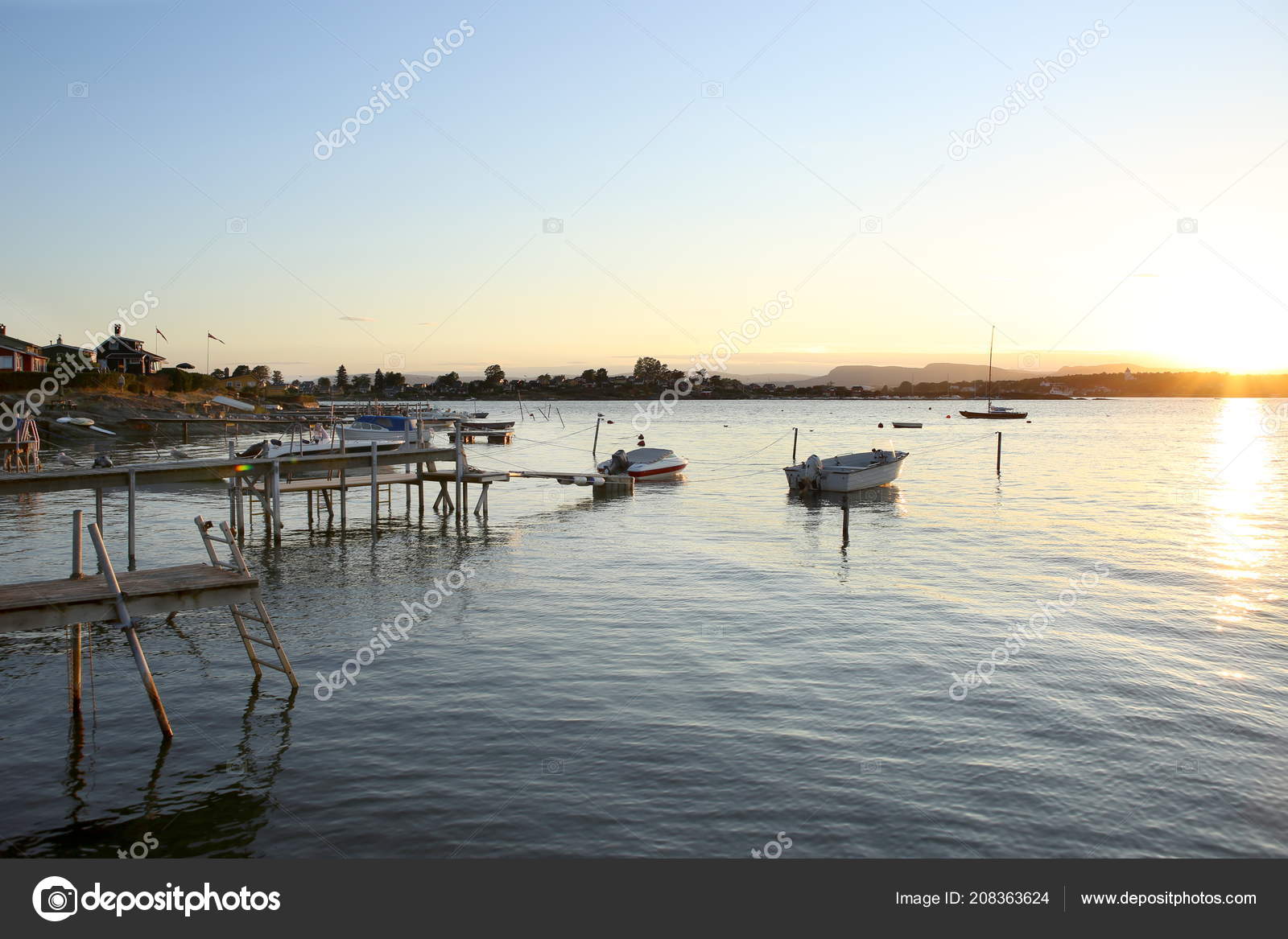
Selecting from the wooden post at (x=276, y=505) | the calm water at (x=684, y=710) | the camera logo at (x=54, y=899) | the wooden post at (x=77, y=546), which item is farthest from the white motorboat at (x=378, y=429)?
the camera logo at (x=54, y=899)

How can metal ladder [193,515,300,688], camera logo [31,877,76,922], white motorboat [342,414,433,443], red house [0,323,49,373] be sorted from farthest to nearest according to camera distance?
red house [0,323,49,373]
white motorboat [342,414,433,443]
metal ladder [193,515,300,688]
camera logo [31,877,76,922]

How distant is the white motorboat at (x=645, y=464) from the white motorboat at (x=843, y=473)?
884 centimetres

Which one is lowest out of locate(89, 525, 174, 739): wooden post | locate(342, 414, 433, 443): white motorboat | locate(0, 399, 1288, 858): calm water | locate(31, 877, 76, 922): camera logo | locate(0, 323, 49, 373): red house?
locate(0, 399, 1288, 858): calm water

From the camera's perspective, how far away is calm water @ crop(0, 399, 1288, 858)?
427 inches

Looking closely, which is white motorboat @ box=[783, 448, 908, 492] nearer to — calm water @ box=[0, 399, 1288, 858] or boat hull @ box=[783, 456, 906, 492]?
boat hull @ box=[783, 456, 906, 492]

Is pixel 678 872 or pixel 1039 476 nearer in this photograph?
pixel 678 872

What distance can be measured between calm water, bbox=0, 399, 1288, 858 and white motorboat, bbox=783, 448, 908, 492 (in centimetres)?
1699

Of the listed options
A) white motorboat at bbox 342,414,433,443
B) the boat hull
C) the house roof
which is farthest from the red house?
the boat hull

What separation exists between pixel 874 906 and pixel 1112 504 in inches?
1739

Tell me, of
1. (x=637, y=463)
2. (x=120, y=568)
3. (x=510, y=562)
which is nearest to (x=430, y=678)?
(x=510, y=562)

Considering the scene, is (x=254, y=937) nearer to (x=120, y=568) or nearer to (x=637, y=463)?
(x=120, y=568)

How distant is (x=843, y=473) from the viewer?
50.5m

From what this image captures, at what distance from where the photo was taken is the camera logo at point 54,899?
8227 millimetres

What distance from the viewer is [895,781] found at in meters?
12.1
